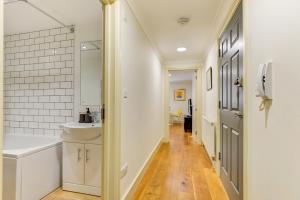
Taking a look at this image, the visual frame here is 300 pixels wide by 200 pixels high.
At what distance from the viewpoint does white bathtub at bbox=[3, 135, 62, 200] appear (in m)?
1.73

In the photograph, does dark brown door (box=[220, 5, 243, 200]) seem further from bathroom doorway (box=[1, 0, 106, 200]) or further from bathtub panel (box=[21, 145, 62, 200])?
bathtub panel (box=[21, 145, 62, 200])

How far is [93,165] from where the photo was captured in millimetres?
2020

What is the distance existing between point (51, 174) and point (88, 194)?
1.74 feet

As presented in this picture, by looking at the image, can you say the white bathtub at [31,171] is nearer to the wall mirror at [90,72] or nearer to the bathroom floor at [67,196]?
the bathroom floor at [67,196]

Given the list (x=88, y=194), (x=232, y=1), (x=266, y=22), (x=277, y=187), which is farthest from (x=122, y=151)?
(x=232, y=1)

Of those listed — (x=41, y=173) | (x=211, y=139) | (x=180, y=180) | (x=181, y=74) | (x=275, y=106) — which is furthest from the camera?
(x=181, y=74)

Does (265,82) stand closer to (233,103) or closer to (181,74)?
(233,103)

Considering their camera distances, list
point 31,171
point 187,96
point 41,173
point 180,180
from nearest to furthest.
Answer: point 31,171 < point 41,173 < point 180,180 < point 187,96

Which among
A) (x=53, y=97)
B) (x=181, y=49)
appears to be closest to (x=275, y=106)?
(x=53, y=97)

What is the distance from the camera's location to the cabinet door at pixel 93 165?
2.00m

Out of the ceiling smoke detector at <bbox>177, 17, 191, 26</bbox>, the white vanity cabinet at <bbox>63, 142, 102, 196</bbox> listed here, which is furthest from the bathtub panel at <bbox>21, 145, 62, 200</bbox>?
the ceiling smoke detector at <bbox>177, 17, 191, 26</bbox>

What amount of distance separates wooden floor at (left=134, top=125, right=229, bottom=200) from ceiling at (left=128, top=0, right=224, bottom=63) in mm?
2133

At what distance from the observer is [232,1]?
64.6 inches

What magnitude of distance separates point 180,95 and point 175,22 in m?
6.71
